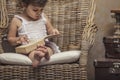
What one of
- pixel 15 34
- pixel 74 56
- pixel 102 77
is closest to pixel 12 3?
pixel 15 34

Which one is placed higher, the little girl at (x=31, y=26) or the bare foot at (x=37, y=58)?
the little girl at (x=31, y=26)

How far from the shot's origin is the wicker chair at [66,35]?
2059mm

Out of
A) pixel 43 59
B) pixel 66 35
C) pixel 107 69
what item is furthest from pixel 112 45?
pixel 43 59

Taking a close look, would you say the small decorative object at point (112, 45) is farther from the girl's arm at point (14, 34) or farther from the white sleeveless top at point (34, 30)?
the girl's arm at point (14, 34)

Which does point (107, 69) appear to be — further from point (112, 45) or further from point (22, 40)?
point (22, 40)

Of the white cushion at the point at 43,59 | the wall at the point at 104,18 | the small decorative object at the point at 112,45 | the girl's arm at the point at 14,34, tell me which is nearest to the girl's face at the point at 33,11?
the girl's arm at the point at 14,34

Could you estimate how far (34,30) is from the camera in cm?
238

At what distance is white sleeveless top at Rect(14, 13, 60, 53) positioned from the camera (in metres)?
2.34

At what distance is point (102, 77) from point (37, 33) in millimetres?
602

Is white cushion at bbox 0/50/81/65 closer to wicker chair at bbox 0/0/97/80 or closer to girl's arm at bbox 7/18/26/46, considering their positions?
wicker chair at bbox 0/0/97/80

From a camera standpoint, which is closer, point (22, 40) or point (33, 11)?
point (22, 40)

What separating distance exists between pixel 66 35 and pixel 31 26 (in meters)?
0.34

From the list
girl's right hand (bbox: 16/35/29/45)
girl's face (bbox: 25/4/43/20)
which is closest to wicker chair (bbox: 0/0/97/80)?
girl's right hand (bbox: 16/35/29/45)

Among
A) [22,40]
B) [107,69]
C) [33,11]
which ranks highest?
[33,11]
